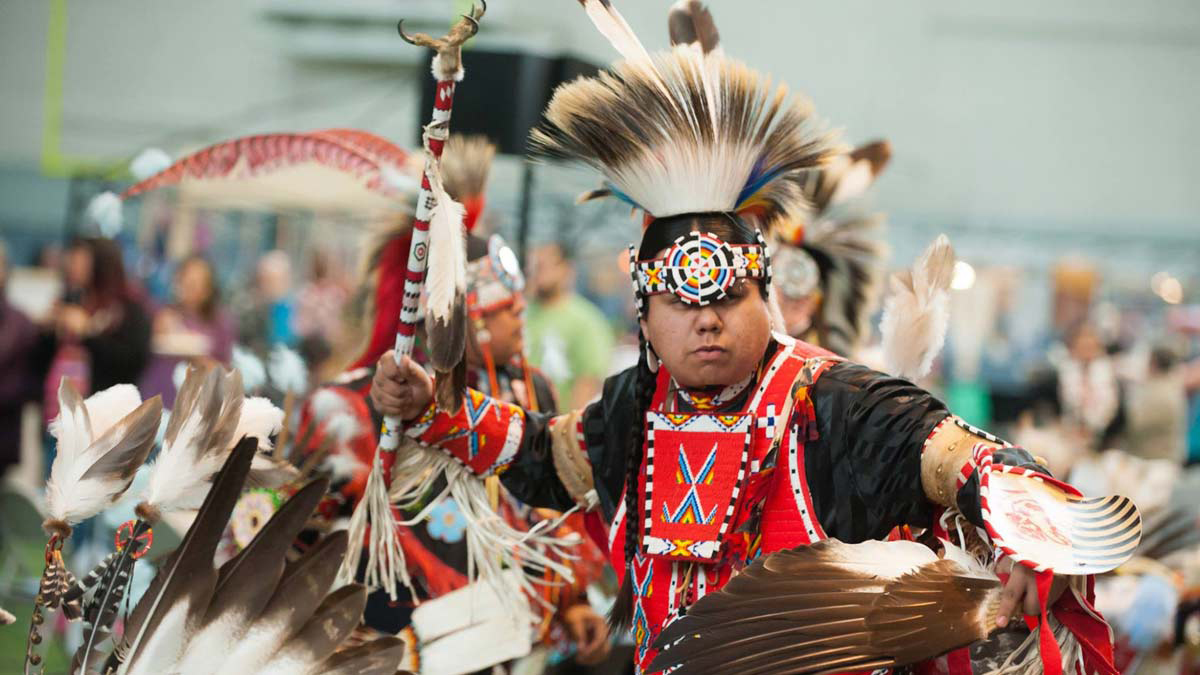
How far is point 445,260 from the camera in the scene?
2258 millimetres

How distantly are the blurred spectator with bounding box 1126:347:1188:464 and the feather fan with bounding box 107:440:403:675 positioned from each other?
5.75 metres

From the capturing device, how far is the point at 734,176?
2293mm

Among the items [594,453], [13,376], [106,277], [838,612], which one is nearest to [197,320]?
[13,376]

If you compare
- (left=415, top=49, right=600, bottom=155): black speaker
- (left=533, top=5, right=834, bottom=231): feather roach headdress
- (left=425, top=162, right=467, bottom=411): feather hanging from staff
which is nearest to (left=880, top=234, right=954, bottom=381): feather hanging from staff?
(left=533, top=5, right=834, bottom=231): feather roach headdress

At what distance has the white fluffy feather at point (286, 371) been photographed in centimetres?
343

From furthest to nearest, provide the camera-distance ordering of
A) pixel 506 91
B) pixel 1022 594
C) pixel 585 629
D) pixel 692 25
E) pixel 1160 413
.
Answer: pixel 1160 413
pixel 506 91
pixel 585 629
pixel 692 25
pixel 1022 594

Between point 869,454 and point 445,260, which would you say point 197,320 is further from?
point 869,454

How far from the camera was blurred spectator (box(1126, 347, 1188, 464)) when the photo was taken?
700cm

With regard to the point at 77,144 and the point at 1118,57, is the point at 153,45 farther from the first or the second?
the point at 1118,57

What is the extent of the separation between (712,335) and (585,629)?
1.30 metres

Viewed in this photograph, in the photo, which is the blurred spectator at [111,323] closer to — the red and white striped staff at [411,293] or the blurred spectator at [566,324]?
the blurred spectator at [566,324]

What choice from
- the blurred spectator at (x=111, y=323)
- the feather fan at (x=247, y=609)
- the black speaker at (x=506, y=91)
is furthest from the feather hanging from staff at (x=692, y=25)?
the blurred spectator at (x=111, y=323)

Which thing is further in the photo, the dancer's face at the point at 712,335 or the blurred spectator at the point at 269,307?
the blurred spectator at the point at 269,307

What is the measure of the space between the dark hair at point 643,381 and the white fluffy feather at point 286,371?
129 centimetres
